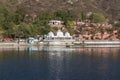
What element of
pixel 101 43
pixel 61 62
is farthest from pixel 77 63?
pixel 101 43

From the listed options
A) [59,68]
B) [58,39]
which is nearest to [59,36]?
[58,39]

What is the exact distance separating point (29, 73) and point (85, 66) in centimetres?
1661

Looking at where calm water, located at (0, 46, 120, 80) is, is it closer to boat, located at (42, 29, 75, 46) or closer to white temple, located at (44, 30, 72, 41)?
boat, located at (42, 29, 75, 46)

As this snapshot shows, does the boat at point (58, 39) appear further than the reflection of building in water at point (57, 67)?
Yes

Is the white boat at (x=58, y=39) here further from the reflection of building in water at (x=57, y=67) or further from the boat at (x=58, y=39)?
the reflection of building in water at (x=57, y=67)

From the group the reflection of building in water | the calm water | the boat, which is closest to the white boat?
the boat

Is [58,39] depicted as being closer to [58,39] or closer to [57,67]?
[58,39]

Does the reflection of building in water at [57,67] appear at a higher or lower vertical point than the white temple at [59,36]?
lower

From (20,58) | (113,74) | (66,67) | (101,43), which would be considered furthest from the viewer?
(101,43)

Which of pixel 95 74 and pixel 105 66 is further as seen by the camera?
pixel 105 66

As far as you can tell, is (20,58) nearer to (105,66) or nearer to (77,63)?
(77,63)

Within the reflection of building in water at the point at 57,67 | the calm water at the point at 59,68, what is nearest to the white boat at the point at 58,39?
the calm water at the point at 59,68

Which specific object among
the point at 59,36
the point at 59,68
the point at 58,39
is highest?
the point at 59,36

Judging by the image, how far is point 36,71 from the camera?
96312 mm
